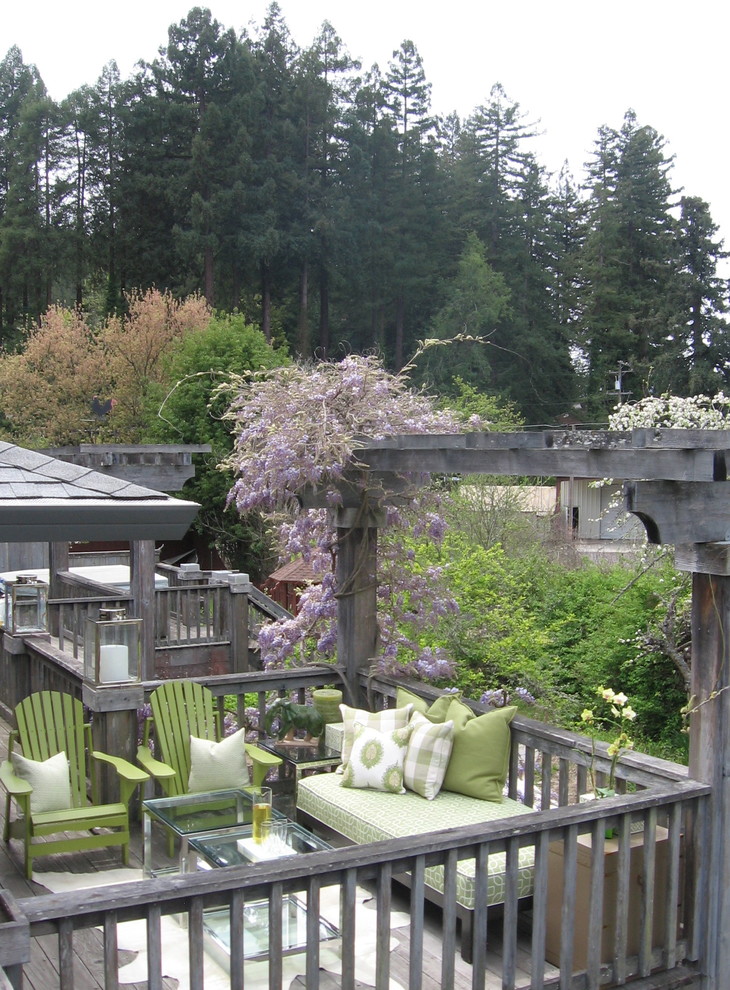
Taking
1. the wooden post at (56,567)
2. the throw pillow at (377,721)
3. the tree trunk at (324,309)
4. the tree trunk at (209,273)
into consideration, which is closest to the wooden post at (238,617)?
the wooden post at (56,567)

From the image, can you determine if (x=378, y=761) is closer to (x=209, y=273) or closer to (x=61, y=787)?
(x=61, y=787)

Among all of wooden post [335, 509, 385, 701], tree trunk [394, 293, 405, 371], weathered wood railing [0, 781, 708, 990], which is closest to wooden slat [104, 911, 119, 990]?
weathered wood railing [0, 781, 708, 990]

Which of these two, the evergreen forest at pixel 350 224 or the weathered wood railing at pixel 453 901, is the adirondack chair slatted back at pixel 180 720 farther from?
the evergreen forest at pixel 350 224

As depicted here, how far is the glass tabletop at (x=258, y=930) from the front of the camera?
3.60m

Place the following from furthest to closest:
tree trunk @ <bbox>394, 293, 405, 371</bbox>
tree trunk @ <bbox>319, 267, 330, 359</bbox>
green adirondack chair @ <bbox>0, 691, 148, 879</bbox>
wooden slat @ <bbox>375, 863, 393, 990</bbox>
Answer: tree trunk @ <bbox>394, 293, 405, 371</bbox>, tree trunk @ <bbox>319, 267, 330, 359</bbox>, green adirondack chair @ <bbox>0, 691, 148, 879</bbox>, wooden slat @ <bbox>375, 863, 393, 990</bbox>

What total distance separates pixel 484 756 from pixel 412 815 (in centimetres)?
44

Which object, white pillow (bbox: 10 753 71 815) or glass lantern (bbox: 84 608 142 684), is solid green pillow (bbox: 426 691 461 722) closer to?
glass lantern (bbox: 84 608 142 684)

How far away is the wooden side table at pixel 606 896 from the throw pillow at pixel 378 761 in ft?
3.21

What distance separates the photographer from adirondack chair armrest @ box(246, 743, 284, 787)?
4.88 meters

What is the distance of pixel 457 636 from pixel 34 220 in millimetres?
26814

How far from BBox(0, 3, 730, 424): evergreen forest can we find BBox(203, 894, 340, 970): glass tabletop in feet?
80.5

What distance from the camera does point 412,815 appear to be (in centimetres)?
422

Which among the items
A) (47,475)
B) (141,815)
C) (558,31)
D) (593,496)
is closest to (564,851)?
(47,475)

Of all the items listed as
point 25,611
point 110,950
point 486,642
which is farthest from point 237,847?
point 25,611
